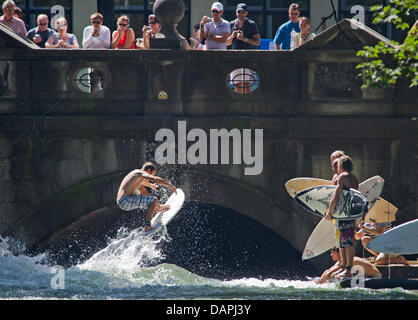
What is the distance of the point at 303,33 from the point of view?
2417cm

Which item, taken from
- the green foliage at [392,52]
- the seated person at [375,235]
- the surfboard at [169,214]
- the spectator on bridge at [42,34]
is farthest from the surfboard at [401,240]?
the spectator on bridge at [42,34]

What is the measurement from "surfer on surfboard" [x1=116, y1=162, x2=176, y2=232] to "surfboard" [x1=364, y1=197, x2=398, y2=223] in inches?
128

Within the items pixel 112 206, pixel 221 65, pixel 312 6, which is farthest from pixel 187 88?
pixel 312 6

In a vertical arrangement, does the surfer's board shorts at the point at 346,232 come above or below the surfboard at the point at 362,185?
below

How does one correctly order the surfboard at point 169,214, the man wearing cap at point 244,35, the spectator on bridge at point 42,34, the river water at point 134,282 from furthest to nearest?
the spectator on bridge at point 42,34, the man wearing cap at point 244,35, the surfboard at point 169,214, the river water at point 134,282

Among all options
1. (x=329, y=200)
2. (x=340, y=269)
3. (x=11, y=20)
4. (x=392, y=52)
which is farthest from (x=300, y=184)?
(x=11, y=20)

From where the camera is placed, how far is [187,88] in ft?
78.0

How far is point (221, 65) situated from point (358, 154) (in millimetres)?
2685

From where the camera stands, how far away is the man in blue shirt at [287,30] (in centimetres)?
2431

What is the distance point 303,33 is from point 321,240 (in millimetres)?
3481

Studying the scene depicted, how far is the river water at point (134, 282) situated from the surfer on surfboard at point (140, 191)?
963 mm

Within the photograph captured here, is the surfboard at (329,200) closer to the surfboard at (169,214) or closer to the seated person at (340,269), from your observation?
the seated person at (340,269)

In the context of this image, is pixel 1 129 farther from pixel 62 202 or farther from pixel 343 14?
pixel 343 14

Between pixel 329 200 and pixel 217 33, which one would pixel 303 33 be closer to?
pixel 217 33
